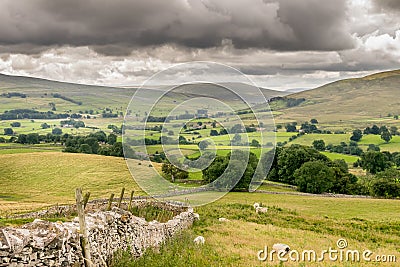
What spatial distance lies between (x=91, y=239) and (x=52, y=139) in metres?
116

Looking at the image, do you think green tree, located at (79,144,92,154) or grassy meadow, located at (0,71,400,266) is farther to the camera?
green tree, located at (79,144,92,154)

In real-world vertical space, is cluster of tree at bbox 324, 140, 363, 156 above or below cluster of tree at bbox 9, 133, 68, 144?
below

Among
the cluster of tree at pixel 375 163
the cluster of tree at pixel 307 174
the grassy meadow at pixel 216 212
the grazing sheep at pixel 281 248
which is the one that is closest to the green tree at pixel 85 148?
the grassy meadow at pixel 216 212

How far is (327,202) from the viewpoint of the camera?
47406mm

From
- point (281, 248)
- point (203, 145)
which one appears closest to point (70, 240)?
point (281, 248)

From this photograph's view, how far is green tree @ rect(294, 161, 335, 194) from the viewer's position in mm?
62656

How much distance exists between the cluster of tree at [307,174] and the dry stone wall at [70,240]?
43.3 metres

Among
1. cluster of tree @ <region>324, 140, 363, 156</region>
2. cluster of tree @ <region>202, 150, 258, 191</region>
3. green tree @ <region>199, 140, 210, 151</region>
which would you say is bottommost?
cluster of tree @ <region>324, 140, 363, 156</region>

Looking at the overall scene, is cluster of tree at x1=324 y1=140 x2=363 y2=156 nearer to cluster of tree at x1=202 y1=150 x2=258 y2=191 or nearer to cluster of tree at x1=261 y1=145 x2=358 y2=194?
cluster of tree at x1=261 y1=145 x2=358 y2=194

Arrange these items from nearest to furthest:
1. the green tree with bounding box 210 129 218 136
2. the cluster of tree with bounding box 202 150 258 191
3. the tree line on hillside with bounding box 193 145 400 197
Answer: the cluster of tree with bounding box 202 150 258 191, the green tree with bounding box 210 129 218 136, the tree line on hillside with bounding box 193 145 400 197

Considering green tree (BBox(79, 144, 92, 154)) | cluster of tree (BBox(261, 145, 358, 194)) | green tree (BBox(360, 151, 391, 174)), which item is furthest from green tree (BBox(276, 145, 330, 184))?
green tree (BBox(79, 144, 92, 154))

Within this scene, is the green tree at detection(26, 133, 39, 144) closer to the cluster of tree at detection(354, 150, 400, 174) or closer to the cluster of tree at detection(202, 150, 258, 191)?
the cluster of tree at detection(202, 150, 258, 191)

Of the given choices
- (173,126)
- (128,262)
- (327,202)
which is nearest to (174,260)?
(128,262)

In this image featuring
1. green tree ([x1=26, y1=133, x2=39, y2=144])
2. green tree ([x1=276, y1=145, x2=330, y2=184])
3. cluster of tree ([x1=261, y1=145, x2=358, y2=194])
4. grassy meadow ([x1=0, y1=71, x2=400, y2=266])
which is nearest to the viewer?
grassy meadow ([x1=0, y1=71, x2=400, y2=266])
